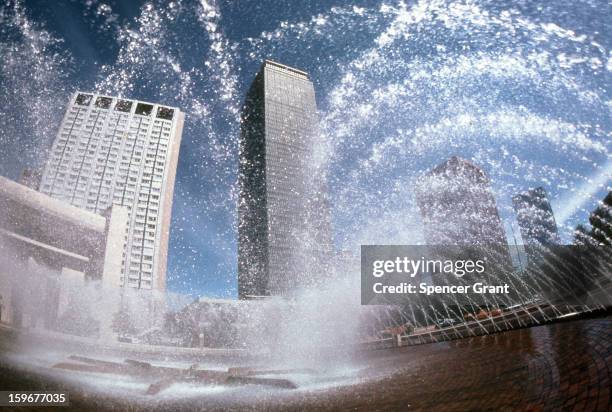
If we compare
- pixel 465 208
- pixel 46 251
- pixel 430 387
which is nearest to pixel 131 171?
pixel 46 251

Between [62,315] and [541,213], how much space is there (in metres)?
139

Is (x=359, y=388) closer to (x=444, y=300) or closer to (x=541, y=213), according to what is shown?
(x=444, y=300)

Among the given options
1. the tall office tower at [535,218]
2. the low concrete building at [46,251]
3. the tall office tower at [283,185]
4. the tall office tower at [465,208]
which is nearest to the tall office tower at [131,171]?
the tall office tower at [283,185]

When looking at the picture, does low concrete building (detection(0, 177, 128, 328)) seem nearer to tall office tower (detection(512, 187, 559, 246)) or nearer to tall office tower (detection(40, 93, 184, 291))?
tall office tower (detection(40, 93, 184, 291))

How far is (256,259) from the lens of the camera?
9181cm

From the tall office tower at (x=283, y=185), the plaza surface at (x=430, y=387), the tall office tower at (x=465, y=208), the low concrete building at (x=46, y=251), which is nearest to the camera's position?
the plaza surface at (x=430, y=387)

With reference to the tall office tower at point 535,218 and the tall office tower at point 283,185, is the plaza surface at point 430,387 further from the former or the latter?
the tall office tower at point 535,218

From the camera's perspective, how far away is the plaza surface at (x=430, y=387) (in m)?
3.55

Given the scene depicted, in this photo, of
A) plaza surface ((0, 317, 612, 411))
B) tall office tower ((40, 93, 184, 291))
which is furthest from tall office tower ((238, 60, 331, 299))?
plaza surface ((0, 317, 612, 411))

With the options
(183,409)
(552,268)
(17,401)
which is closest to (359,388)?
(183,409)

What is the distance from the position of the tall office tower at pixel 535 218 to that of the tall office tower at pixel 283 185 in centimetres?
6234

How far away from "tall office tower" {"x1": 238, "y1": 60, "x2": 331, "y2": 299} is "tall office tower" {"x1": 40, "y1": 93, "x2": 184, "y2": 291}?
22.1 meters

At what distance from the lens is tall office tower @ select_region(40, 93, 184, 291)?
79.0 metres

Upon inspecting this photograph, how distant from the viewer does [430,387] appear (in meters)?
5.30
